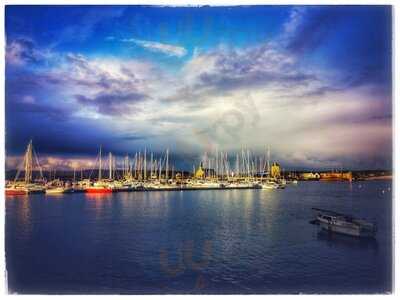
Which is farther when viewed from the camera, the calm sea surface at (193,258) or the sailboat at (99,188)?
the sailboat at (99,188)

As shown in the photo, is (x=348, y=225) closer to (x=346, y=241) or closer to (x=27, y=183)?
(x=346, y=241)

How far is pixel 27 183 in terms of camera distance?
2162cm

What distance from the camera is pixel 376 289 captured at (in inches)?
341

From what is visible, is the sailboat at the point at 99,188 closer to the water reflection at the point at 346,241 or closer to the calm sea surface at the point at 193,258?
the calm sea surface at the point at 193,258

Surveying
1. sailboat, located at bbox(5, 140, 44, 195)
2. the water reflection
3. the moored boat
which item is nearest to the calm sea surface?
the water reflection

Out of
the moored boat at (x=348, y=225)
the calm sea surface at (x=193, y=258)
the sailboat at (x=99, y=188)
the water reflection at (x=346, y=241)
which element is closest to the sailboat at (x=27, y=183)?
the calm sea surface at (x=193, y=258)

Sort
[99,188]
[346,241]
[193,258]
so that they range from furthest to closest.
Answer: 1. [99,188]
2. [346,241]
3. [193,258]

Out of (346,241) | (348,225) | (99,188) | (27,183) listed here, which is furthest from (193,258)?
(99,188)

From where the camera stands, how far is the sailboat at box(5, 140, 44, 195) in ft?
42.2

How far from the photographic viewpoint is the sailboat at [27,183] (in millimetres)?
12875

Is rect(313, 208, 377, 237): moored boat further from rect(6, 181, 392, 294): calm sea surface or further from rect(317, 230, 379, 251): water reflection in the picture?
rect(6, 181, 392, 294): calm sea surface

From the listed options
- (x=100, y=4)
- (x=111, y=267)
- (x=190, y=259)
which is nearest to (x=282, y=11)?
(x=100, y=4)

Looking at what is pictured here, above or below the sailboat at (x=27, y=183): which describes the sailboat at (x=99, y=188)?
below

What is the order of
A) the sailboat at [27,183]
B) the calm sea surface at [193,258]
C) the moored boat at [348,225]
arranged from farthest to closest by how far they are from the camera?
the sailboat at [27,183]
the moored boat at [348,225]
the calm sea surface at [193,258]
